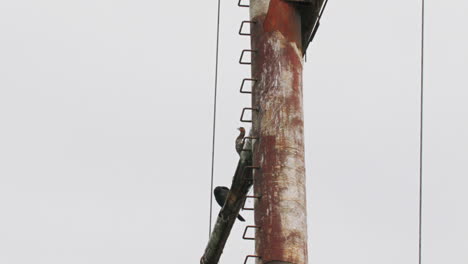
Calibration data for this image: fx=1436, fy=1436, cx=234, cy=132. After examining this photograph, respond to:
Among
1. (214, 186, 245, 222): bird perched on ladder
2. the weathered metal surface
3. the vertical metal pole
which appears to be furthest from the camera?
(214, 186, 245, 222): bird perched on ladder

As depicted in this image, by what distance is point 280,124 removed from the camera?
61.9 ft

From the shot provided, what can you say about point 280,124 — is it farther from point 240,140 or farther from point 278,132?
point 240,140

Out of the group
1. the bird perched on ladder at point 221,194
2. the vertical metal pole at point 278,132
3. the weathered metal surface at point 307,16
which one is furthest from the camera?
the bird perched on ladder at point 221,194

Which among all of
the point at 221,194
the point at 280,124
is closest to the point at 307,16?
the point at 280,124

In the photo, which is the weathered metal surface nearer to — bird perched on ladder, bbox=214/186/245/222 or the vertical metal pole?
the vertical metal pole

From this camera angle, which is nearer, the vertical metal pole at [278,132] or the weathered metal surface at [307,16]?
the vertical metal pole at [278,132]

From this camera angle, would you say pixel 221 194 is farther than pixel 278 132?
Yes

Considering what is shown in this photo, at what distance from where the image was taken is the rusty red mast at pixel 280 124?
60.2 feet

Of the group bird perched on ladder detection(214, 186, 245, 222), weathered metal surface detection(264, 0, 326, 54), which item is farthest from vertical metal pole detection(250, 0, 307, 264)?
bird perched on ladder detection(214, 186, 245, 222)

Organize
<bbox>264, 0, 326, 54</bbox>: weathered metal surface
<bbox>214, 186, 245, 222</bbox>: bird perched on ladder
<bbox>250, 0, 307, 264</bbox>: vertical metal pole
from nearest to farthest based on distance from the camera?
<bbox>250, 0, 307, 264</bbox>: vertical metal pole
<bbox>264, 0, 326, 54</bbox>: weathered metal surface
<bbox>214, 186, 245, 222</bbox>: bird perched on ladder

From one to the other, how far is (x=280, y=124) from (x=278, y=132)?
12 cm

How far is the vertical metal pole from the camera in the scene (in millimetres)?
18328

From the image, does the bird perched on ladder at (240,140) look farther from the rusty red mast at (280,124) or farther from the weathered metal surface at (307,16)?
the weathered metal surface at (307,16)

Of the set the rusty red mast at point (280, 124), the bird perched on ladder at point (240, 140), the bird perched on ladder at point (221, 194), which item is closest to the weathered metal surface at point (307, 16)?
the rusty red mast at point (280, 124)
